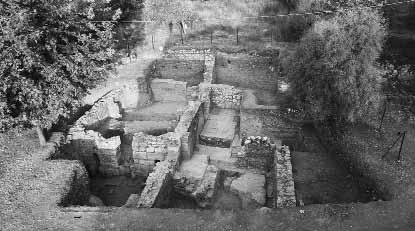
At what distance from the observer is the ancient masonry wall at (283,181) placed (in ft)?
41.5

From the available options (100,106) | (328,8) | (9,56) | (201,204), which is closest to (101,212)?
(201,204)

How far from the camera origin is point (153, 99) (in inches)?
855

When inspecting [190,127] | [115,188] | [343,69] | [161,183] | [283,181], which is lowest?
[115,188]

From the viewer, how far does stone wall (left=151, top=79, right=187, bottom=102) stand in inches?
828

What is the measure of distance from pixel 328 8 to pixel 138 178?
1277 cm

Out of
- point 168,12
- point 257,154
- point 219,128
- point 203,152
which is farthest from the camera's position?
point 168,12

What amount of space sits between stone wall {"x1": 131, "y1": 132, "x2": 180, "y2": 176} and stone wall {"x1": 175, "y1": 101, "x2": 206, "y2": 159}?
0.43 metres

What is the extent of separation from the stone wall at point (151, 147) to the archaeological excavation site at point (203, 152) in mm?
39

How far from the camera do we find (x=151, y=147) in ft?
52.4

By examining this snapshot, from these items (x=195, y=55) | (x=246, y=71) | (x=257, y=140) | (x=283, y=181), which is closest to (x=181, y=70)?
(x=195, y=55)

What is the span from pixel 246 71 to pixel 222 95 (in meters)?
2.85

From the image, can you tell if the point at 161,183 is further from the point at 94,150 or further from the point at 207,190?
the point at 94,150

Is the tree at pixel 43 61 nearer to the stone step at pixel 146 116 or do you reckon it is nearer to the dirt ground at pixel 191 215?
the dirt ground at pixel 191 215

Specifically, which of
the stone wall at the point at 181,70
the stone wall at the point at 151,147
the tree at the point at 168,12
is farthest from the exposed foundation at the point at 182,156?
the tree at the point at 168,12
